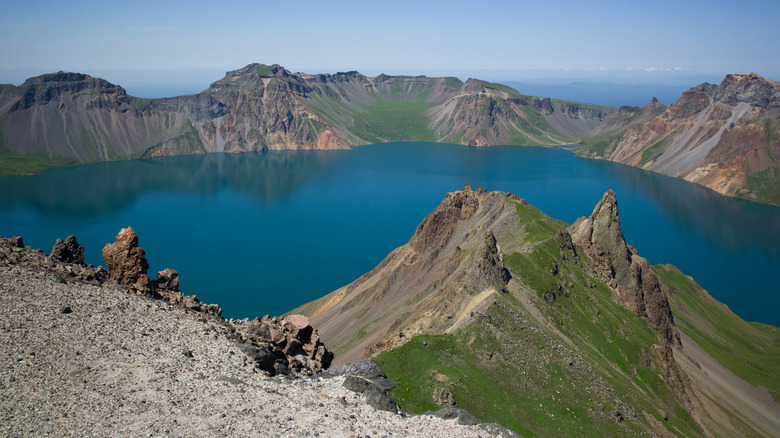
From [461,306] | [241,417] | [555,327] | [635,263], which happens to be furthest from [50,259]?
[635,263]

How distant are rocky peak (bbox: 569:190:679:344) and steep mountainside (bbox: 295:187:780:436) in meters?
Answer: 0.23

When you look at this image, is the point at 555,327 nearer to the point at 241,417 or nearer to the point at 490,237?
the point at 490,237

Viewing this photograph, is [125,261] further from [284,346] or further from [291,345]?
[291,345]

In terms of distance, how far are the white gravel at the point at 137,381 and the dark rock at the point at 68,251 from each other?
495 cm

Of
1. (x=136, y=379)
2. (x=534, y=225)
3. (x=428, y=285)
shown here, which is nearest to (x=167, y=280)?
(x=136, y=379)

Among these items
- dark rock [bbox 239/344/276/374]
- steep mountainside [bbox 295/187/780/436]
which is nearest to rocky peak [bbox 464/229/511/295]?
steep mountainside [bbox 295/187/780/436]

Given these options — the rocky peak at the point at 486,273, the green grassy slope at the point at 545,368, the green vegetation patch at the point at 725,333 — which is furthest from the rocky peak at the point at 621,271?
the rocky peak at the point at 486,273

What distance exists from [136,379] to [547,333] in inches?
1755

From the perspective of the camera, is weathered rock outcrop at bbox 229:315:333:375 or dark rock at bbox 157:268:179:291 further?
dark rock at bbox 157:268:179:291

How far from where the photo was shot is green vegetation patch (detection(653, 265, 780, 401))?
9074 cm

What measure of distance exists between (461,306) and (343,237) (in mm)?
114206

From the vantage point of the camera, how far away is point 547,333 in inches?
2297

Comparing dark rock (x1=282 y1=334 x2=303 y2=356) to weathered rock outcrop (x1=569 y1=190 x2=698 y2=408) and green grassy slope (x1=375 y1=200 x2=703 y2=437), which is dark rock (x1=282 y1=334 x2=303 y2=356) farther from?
weathered rock outcrop (x1=569 y1=190 x2=698 y2=408)

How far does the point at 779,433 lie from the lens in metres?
73.1
